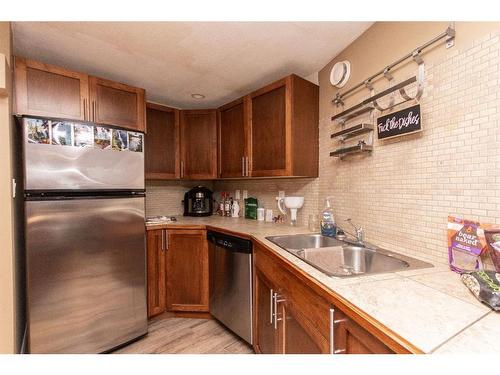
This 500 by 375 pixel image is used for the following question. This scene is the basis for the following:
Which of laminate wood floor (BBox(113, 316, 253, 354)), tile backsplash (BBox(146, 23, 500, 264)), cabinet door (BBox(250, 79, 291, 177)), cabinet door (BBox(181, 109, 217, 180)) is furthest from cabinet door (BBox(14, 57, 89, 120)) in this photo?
tile backsplash (BBox(146, 23, 500, 264))

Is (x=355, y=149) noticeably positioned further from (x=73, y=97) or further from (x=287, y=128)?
(x=73, y=97)

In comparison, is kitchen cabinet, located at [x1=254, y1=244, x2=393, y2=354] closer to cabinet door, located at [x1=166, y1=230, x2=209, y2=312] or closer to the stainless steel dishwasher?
the stainless steel dishwasher

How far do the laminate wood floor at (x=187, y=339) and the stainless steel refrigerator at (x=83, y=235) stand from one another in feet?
0.43

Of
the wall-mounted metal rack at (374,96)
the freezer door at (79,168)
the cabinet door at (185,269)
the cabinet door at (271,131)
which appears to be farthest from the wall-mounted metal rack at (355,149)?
the freezer door at (79,168)

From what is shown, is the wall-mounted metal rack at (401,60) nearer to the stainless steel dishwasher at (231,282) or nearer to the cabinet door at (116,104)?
the stainless steel dishwasher at (231,282)

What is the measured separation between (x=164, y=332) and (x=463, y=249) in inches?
82.6

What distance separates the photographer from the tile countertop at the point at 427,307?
50 centimetres

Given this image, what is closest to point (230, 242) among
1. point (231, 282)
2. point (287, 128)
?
point (231, 282)

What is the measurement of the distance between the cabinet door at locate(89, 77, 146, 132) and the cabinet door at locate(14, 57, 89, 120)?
6 centimetres

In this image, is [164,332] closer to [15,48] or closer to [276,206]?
[276,206]

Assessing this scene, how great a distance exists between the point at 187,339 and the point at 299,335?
3.92 ft

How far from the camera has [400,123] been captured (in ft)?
3.84

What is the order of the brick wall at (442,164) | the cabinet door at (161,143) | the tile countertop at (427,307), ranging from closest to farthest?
the tile countertop at (427,307), the brick wall at (442,164), the cabinet door at (161,143)
